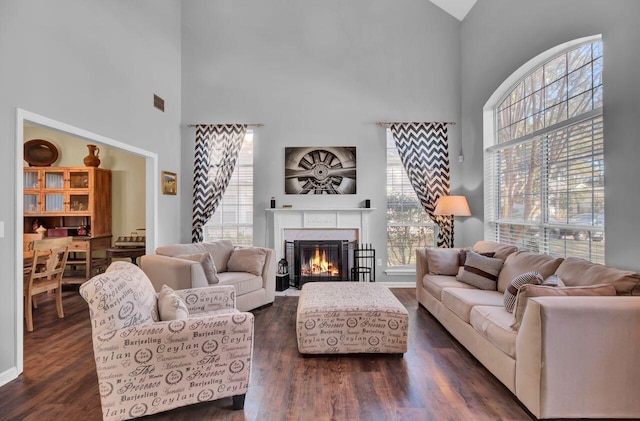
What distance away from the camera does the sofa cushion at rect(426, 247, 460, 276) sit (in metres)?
4.05

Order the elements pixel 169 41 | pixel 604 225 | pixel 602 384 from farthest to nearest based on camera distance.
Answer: pixel 169 41
pixel 604 225
pixel 602 384

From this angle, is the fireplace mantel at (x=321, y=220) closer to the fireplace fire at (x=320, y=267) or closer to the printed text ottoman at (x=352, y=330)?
the fireplace fire at (x=320, y=267)

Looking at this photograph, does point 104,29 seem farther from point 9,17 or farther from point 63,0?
point 9,17

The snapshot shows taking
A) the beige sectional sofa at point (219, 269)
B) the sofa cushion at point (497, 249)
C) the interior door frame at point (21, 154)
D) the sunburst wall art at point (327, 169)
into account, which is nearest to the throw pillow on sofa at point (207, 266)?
the beige sectional sofa at point (219, 269)

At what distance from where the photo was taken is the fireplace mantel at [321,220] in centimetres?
526

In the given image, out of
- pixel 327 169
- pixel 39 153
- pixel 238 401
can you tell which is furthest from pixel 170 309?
pixel 39 153

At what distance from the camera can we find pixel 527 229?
13.0ft

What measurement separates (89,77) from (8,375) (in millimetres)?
2881

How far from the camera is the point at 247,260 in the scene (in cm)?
434

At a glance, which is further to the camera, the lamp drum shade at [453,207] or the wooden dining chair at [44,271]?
the lamp drum shade at [453,207]

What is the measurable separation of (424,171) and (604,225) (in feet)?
9.08

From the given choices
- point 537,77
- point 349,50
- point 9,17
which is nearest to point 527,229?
point 537,77

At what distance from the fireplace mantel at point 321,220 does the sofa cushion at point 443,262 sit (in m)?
1.34

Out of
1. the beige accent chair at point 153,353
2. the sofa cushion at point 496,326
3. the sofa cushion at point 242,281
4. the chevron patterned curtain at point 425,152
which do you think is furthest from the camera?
the chevron patterned curtain at point 425,152
